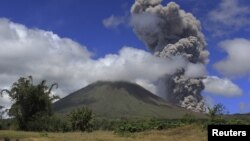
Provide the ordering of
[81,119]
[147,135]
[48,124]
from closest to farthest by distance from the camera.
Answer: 1. [147,135]
2. [48,124]
3. [81,119]

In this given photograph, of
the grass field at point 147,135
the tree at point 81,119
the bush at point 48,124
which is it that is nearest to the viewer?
the grass field at point 147,135

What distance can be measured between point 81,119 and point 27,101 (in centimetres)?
991

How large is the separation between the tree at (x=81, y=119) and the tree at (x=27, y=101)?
5.37 meters

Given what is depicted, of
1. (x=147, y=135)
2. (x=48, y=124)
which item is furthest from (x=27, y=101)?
(x=147, y=135)

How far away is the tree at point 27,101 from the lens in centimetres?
8056

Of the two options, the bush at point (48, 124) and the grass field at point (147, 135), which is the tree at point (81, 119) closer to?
the bush at point (48, 124)

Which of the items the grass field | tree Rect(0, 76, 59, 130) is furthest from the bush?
the grass field

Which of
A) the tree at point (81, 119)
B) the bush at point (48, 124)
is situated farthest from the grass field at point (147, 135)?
the tree at point (81, 119)

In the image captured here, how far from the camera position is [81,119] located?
8075 cm

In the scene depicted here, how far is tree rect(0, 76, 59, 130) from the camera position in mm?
80562

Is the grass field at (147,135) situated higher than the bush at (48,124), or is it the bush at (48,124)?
the bush at (48,124)

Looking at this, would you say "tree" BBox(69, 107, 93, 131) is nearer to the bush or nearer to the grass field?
the bush

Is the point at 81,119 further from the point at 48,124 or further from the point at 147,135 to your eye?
the point at 147,135

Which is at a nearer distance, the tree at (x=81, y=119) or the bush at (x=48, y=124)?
the bush at (x=48, y=124)
